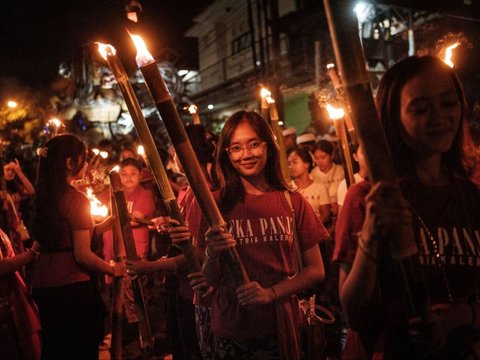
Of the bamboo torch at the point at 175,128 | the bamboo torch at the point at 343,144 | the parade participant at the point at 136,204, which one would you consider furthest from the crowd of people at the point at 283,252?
the parade participant at the point at 136,204

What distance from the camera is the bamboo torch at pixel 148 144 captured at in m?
2.11

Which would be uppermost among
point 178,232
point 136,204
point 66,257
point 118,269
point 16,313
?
point 136,204

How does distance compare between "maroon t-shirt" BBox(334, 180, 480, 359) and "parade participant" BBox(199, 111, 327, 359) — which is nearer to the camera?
"maroon t-shirt" BBox(334, 180, 480, 359)

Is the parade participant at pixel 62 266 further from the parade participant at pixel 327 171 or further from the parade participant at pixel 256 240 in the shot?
the parade participant at pixel 327 171

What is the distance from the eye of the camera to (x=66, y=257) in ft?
11.9

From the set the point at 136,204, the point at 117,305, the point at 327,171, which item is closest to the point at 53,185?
the point at 117,305

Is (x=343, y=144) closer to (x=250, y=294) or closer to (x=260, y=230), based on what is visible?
(x=260, y=230)

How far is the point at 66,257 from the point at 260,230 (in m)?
2.04

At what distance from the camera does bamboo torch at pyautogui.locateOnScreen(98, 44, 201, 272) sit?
6.93ft

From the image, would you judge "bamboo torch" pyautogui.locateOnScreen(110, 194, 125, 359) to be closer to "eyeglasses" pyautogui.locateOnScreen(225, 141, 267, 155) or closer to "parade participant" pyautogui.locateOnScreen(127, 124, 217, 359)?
"parade participant" pyautogui.locateOnScreen(127, 124, 217, 359)

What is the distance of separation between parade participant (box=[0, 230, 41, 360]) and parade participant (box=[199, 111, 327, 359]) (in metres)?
2.00

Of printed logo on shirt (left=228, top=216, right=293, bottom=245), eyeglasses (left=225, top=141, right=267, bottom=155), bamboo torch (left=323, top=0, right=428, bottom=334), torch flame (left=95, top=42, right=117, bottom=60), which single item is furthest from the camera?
eyeglasses (left=225, top=141, right=267, bottom=155)

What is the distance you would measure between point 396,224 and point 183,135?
901mm

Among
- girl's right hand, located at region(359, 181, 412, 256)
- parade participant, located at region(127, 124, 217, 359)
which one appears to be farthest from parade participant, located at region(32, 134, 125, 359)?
girl's right hand, located at region(359, 181, 412, 256)
